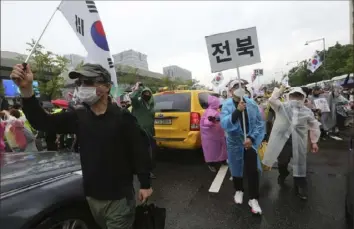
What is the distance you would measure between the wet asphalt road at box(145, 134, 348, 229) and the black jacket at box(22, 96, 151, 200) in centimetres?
163

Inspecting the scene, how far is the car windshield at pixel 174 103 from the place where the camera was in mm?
6188

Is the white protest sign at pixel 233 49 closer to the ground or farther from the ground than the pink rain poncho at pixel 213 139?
farther from the ground

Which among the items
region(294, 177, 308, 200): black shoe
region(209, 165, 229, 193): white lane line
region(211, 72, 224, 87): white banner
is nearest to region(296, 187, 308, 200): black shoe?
region(294, 177, 308, 200): black shoe

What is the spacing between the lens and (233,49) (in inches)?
161

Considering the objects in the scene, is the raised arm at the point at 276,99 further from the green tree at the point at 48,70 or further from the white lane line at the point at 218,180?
the green tree at the point at 48,70

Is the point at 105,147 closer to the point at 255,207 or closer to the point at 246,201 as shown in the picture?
the point at 255,207

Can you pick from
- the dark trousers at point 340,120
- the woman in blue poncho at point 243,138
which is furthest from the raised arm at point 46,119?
the dark trousers at point 340,120

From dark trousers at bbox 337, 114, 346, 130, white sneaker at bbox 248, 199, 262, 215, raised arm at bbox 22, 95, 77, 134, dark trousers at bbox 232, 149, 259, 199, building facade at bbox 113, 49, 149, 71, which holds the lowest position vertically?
dark trousers at bbox 337, 114, 346, 130

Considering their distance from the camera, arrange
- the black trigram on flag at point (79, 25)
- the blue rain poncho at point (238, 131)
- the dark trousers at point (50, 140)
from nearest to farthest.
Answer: the black trigram on flag at point (79, 25)
the blue rain poncho at point (238, 131)
the dark trousers at point (50, 140)

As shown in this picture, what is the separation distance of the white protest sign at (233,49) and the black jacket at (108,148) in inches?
93.2

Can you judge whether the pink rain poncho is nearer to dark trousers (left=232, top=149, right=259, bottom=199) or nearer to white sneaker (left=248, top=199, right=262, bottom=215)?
dark trousers (left=232, top=149, right=259, bottom=199)

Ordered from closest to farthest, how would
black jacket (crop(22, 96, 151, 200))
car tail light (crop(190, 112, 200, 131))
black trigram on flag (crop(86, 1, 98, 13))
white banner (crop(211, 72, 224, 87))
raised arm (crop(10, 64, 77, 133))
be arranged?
1. raised arm (crop(10, 64, 77, 133))
2. black jacket (crop(22, 96, 151, 200))
3. black trigram on flag (crop(86, 1, 98, 13))
4. car tail light (crop(190, 112, 200, 131))
5. white banner (crop(211, 72, 224, 87))

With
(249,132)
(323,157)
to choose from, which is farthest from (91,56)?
(323,157)

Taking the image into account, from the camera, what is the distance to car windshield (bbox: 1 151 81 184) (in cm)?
222
